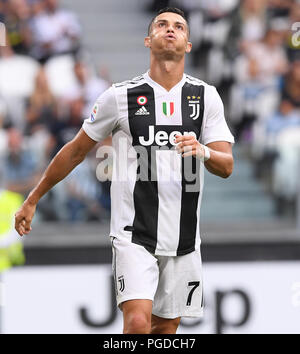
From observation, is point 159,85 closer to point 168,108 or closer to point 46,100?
point 168,108

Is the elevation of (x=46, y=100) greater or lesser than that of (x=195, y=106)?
greater

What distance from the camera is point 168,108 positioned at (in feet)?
16.6

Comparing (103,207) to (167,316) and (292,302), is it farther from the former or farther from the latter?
(167,316)

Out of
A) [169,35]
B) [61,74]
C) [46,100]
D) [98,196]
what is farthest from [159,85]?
[61,74]

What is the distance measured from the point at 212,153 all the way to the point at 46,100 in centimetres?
467

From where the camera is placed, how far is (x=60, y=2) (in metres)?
11.3

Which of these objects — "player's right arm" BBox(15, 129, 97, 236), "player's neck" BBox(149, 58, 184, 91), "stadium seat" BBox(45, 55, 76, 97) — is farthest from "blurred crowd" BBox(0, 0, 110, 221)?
"player's neck" BBox(149, 58, 184, 91)

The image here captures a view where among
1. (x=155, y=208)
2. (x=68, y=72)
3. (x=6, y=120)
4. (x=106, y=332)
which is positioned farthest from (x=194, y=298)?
(x=68, y=72)

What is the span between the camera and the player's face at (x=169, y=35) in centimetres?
497

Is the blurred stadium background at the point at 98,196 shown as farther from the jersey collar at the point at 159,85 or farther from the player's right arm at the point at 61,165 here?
the jersey collar at the point at 159,85

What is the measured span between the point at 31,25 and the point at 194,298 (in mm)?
6044

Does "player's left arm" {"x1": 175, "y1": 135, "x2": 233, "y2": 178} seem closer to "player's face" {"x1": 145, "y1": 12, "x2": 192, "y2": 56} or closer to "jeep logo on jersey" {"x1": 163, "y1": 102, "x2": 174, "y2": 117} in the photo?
"jeep logo on jersey" {"x1": 163, "y1": 102, "x2": 174, "y2": 117}

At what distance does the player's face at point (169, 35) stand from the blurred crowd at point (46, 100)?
3300 mm

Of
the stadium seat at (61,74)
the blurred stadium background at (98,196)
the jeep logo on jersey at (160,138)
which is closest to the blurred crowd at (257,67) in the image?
the blurred stadium background at (98,196)
